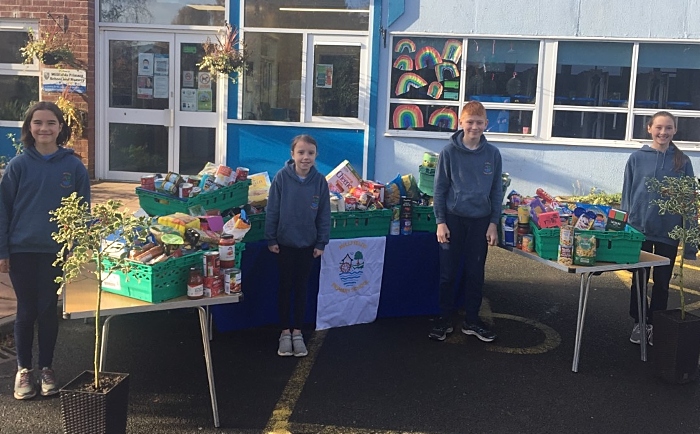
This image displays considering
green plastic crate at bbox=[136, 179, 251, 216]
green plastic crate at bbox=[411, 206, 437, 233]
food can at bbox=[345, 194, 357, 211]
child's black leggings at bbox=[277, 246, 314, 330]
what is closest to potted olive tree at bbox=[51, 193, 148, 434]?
green plastic crate at bbox=[136, 179, 251, 216]

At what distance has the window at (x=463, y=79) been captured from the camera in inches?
443

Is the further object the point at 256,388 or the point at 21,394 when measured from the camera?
the point at 256,388

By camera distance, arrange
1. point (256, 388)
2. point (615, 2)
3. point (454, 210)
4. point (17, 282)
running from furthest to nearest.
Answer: point (615, 2) < point (454, 210) < point (256, 388) < point (17, 282)

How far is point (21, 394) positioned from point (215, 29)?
838cm

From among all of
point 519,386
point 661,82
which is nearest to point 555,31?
point 661,82

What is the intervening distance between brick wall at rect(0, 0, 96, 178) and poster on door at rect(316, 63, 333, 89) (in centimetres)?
372

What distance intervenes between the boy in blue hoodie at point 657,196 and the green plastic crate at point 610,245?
0.43 meters

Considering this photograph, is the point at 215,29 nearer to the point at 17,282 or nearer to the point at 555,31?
the point at 555,31

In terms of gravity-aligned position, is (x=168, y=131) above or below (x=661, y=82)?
below

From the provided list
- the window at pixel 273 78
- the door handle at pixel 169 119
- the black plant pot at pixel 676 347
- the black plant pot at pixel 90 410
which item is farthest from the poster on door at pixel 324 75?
the black plant pot at pixel 90 410

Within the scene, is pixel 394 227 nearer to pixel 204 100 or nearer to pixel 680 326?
pixel 680 326

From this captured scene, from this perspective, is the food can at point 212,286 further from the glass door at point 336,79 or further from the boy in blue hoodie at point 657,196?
the glass door at point 336,79

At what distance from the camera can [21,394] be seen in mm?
4238

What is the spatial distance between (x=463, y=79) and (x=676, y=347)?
7.32m
